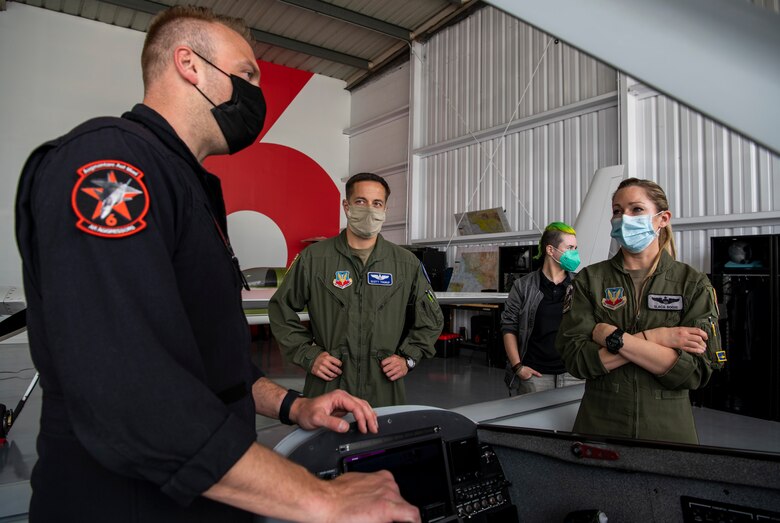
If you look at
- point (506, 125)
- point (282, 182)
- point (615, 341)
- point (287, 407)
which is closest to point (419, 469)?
point (287, 407)

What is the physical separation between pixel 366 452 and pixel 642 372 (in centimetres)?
113

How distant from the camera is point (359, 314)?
211 centimetres

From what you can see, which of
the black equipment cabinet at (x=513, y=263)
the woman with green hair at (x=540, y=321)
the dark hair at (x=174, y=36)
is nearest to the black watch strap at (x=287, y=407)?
the dark hair at (x=174, y=36)

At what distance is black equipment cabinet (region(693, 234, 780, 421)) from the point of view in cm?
398

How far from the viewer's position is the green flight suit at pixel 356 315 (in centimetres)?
208

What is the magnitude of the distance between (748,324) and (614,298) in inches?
131

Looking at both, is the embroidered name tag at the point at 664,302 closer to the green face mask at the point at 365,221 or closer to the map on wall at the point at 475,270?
the green face mask at the point at 365,221

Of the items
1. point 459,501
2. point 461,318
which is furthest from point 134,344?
point 461,318

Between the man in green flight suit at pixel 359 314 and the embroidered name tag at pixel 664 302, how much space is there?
935 millimetres

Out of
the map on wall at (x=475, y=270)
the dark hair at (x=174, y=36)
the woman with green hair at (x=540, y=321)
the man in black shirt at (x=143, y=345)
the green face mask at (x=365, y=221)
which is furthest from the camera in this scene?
the map on wall at (x=475, y=270)

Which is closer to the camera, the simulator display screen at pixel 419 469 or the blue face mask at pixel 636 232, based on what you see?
the simulator display screen at pixel 419 469

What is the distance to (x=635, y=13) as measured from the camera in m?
0.41

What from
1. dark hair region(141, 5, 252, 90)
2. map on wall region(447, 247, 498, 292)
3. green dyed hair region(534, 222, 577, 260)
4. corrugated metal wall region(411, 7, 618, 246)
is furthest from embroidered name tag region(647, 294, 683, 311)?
map on wall region(447, 247, 498, 292)

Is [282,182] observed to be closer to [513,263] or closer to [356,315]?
[513,263]
